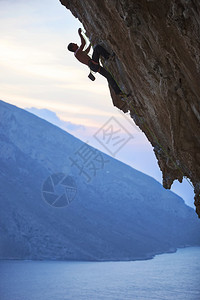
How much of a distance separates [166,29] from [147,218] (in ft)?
344

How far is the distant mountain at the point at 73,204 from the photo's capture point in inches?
3383

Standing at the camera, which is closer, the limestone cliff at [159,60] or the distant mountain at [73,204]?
the limestone cliff at [159,60]

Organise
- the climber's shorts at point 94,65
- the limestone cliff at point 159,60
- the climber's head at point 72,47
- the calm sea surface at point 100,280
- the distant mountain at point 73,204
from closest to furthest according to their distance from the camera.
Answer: the limestone cliff at point 159,60 → the climber's shorts at point 94,65 → the climber's head at point 72,47 → the calm sea surface at point 100,280 → the distant mountain at point 73,204

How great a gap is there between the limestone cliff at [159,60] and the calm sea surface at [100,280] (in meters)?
46.5

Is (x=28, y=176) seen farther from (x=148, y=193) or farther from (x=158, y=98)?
(x=158, y=98)

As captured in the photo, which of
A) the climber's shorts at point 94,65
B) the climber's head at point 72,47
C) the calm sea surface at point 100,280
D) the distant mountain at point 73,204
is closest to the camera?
the climber's shorts at point 94,65

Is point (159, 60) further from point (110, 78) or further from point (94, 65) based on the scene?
point (110, 78)

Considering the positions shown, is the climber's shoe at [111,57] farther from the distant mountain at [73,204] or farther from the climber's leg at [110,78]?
the distant mountain at [73,204]

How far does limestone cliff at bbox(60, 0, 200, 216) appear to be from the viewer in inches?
286

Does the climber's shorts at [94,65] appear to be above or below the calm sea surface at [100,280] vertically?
above

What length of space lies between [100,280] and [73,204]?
114 feet

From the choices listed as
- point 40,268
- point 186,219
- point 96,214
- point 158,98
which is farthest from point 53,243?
point 158,98

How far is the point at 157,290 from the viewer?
197 feet

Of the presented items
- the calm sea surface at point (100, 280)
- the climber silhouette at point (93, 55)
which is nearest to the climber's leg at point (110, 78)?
the climber silhouette at point (93, 55)
